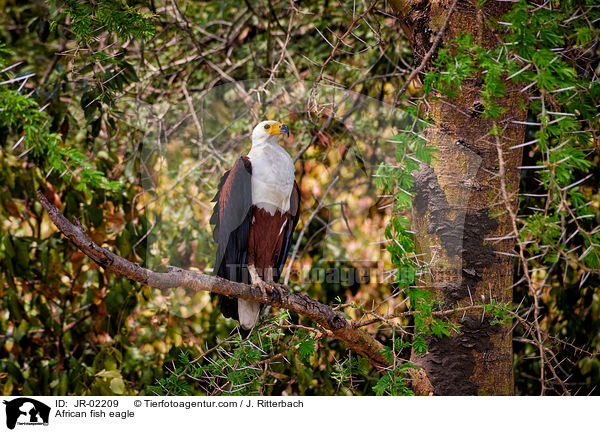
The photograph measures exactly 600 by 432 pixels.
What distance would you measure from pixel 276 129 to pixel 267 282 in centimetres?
28

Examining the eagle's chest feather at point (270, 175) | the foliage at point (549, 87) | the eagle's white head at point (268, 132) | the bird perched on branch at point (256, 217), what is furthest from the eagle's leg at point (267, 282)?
the foliage at point (549, 87)

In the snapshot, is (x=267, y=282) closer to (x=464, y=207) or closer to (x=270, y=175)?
(x=270, y=175)

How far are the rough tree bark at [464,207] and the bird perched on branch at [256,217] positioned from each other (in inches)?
9.4

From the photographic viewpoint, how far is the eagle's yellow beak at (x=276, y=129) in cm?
82

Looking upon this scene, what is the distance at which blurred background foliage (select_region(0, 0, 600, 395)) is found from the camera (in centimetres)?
91

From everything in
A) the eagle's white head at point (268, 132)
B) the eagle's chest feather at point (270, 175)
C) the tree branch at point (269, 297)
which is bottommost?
the tree branch at point (269, 297)

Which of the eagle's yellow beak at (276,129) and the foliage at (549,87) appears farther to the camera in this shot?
the eagle's yellow beak at (276,129)
